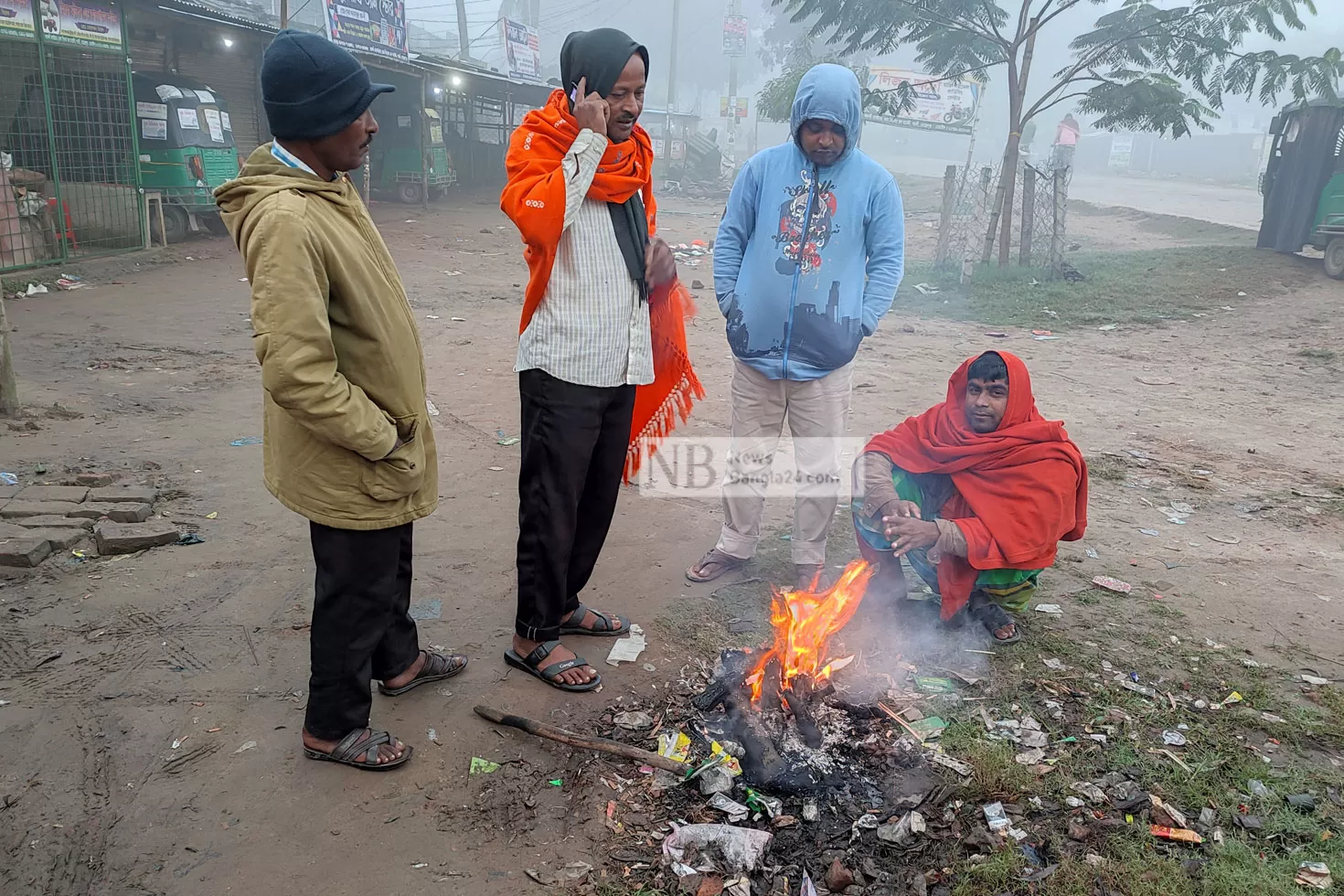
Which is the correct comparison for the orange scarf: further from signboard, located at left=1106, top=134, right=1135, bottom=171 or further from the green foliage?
signboard, located at left=1106, top=134, right=1135, bottom=171

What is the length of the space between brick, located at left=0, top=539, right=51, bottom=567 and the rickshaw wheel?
15152mm

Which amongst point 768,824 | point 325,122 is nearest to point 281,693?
point 768,824

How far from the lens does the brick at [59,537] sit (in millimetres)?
3957

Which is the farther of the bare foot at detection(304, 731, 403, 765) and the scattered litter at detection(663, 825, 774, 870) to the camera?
the bare foot at detection(304, 731, 403, 765)

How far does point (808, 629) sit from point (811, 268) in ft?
4.98

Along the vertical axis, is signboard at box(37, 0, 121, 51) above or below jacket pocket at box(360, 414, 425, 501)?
above

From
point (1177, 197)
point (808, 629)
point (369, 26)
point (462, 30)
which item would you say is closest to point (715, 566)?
point (808, 629)

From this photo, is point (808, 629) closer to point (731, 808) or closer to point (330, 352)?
point (731, 808)

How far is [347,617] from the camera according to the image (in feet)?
8.42

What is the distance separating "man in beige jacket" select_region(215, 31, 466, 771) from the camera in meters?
2.14

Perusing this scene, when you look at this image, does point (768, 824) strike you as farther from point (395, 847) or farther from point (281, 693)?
point (281, 693)

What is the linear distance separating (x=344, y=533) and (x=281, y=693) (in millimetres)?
978

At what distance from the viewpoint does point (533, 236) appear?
8.93 feet

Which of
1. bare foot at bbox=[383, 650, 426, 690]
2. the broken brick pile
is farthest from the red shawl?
the broken brick pile
